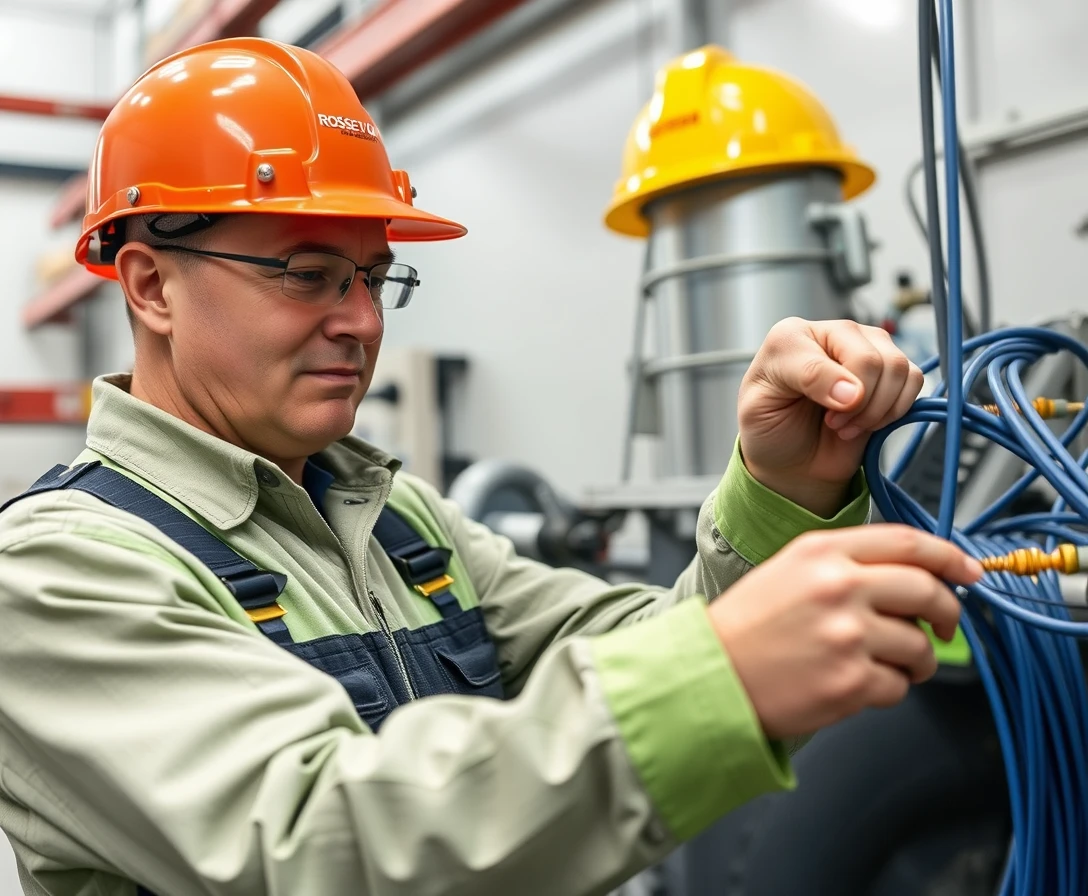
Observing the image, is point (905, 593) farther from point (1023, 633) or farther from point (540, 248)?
point (540, 248)

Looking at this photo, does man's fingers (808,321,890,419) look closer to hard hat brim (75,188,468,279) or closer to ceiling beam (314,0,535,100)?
hard hat brim (75,188,468,279)

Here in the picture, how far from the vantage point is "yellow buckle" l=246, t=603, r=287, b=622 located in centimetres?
84

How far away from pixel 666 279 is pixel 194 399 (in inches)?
36.1

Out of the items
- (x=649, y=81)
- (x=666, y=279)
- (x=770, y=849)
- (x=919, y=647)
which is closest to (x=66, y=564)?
(x=919, y=647)

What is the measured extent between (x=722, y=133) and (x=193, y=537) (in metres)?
1.11

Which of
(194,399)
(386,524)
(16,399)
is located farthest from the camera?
(16,399)

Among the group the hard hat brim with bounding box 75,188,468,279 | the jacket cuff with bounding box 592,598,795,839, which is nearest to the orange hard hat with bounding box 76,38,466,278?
the hard hat brim with bounding box 75,188,468,279

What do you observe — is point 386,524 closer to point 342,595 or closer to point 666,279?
point 342,595

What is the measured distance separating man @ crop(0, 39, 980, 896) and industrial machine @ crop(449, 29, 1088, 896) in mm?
431

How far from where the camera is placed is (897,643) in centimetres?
54

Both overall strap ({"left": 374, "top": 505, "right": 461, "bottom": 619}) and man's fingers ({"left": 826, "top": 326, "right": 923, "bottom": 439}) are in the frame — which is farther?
overall strap ({"left": 374, "top": 505, "right": 461, "bottom": 619})

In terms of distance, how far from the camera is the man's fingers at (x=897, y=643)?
21.0 inches

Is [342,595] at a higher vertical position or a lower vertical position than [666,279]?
lower

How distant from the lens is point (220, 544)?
2.89 ft
